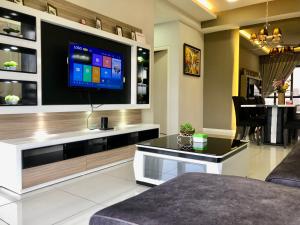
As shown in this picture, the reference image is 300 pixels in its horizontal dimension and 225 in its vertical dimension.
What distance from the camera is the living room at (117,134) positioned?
1.05 meters

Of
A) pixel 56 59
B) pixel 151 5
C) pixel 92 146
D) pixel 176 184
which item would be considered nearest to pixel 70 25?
pixel 56 59

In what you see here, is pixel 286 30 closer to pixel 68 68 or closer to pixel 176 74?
pixel 176 74

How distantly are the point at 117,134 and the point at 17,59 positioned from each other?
4.88 ft

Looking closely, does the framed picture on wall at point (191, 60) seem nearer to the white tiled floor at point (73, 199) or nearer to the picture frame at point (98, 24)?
the picture frame at point (98, 24)

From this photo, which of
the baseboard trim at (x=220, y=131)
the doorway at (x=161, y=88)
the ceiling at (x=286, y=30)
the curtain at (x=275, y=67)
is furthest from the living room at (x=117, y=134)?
the curtain at (x=275, y=67)

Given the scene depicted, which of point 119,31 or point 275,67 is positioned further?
point 275,67

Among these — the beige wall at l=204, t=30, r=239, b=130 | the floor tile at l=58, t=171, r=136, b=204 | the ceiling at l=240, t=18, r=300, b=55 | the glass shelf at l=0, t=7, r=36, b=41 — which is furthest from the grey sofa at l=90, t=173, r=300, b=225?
the ceiling at l=240, t=18, r=300, b=55

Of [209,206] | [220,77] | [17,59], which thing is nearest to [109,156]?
[17,59]

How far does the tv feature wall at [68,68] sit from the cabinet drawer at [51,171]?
0.75 m

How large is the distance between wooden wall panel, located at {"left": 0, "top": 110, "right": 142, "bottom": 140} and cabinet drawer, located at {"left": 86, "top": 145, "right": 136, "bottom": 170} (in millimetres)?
Result: 531

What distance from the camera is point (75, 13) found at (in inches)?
128

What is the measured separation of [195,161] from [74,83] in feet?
5.90

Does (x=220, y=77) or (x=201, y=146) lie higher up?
(x=220, y=77)

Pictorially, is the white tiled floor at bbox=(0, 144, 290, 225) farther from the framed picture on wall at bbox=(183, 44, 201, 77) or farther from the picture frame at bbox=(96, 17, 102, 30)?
the framed picture on wall at bbox=(183, 44, 201, 77)
